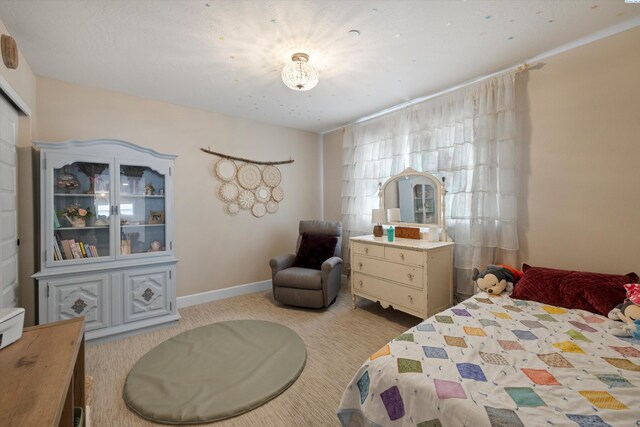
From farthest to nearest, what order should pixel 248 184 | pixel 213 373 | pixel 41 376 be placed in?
pixel 248 184
pixel 213 373
pixel 41 376

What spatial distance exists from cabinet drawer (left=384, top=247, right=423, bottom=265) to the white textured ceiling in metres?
1.72

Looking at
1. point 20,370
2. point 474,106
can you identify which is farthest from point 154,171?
point 474,106

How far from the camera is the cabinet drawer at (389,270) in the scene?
2.52 m

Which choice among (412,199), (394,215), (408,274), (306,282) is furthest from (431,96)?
(306,282)

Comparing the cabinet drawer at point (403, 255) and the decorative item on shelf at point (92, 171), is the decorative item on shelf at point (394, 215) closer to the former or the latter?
the cabinet drawer at point (403, 255)

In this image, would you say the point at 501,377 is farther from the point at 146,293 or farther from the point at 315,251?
the point at 146,293

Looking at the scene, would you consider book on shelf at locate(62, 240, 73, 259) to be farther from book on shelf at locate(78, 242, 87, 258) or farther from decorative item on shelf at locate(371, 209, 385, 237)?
decorative item on shelf at locate(371, 209, 385, 237)

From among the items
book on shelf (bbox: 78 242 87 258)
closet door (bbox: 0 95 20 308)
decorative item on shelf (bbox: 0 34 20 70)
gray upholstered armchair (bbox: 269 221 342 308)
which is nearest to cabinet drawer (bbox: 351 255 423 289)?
gray upholstered armchair (bbox: 269 221 342 308)

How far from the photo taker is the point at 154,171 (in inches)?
112

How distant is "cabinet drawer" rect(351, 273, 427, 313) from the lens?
98.4 inches

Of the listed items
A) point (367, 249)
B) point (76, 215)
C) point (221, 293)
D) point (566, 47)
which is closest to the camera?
point (566, 47)

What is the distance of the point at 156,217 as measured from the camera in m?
2.93

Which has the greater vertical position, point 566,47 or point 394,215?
point 566,47

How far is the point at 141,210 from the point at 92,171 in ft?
1.82
